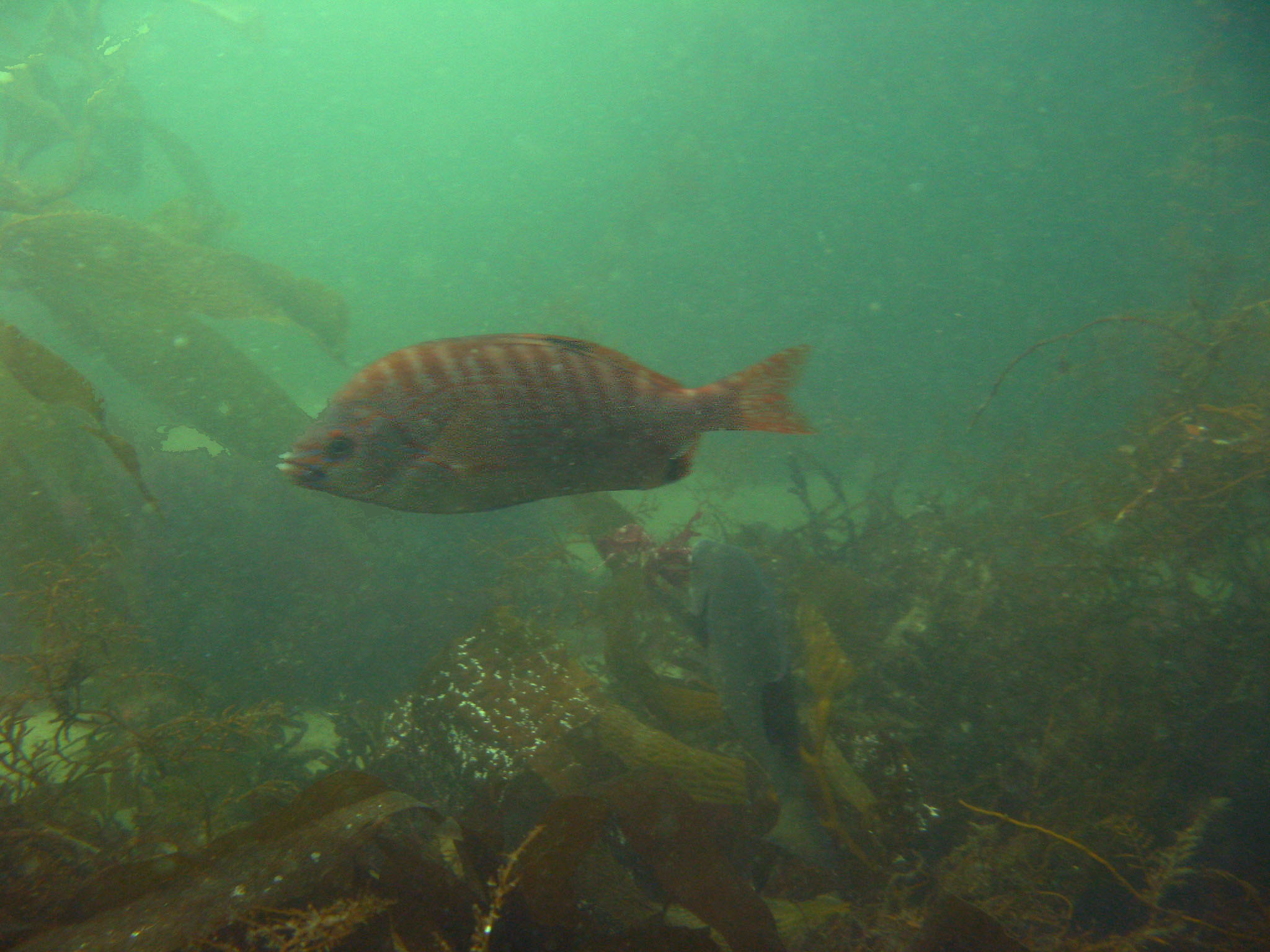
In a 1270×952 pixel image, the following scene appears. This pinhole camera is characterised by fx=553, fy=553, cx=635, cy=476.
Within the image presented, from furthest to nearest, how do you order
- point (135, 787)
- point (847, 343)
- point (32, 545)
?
point (847, 343) → point (32, 545) → point (135, 787)

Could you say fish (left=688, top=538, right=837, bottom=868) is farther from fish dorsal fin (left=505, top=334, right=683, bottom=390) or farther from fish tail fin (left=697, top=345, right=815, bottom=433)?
fish dorsal fin (left=505, top=334, right=683, bottom=390)

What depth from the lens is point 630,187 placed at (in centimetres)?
3080

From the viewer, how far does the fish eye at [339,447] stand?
159cm

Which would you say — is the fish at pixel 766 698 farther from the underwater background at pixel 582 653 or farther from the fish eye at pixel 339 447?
the fish eye at pixel 339 447

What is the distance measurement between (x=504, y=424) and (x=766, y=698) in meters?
1.78

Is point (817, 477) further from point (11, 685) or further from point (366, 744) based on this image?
point (11, 685)

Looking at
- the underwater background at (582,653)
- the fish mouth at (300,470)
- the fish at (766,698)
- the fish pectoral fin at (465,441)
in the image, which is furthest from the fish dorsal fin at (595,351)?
the underwater background at (582,653)

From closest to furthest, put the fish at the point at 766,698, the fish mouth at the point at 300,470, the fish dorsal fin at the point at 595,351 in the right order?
the fish mouth at the point at 300,470 → the fish dorsal fin at the point at 595,351 → the fish at the point at 766,698

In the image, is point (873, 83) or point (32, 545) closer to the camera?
point (32, 545)

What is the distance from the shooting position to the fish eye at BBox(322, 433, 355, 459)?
159 centimetres

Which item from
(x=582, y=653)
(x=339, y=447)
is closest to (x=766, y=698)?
(x=339, y=447)

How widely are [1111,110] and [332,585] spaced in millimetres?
59304

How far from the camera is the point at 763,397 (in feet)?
6.11

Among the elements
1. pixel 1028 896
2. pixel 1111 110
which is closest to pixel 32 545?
pixel 1028 896
